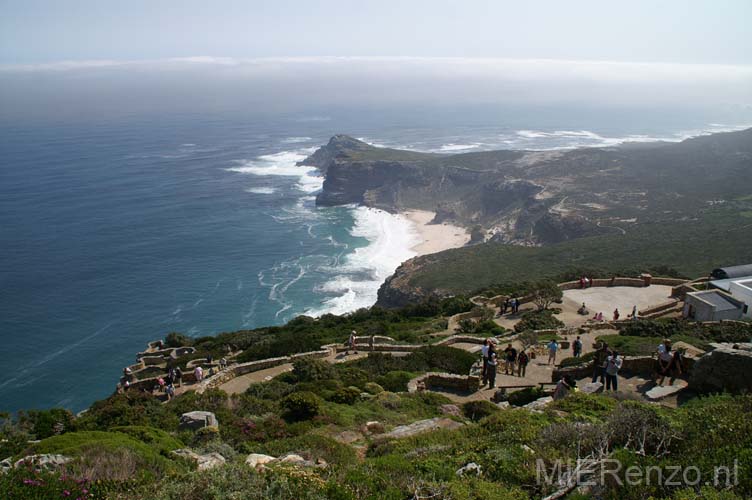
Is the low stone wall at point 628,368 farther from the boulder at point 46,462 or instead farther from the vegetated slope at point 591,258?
the vegetated slope at point 591,258

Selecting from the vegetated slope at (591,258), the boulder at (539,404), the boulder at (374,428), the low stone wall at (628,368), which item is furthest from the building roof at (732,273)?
the boulder at (374,428)

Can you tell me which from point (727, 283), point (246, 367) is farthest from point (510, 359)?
point (727, 283)

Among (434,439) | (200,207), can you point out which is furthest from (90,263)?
(434,439)

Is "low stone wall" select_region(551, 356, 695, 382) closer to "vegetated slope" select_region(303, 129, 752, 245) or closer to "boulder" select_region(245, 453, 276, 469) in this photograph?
"boulder" select_region(245, 453, 276, 469)

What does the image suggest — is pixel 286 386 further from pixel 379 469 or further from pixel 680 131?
pixel 680 131

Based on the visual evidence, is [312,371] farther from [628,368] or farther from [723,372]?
[723,372]
